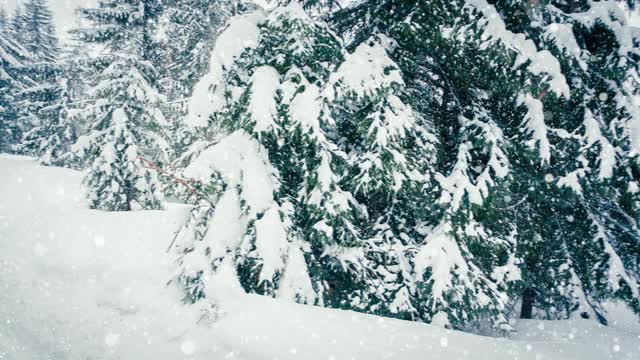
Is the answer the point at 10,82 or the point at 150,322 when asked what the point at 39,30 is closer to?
the point at 10,82

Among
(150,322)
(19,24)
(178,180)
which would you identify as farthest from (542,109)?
(19,24)

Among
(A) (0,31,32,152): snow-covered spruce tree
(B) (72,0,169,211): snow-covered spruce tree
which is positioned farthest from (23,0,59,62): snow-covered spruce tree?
(B) (72,0,169,211): snow-covered spruce tree

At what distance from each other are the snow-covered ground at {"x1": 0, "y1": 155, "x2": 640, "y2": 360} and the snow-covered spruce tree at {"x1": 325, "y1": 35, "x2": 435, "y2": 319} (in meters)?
1.69

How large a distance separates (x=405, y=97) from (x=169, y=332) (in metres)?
4.70

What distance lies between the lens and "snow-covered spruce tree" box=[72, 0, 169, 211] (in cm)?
1260

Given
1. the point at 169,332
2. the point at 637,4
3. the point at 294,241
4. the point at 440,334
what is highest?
the point at 637,4

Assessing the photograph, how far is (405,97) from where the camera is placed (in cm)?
590

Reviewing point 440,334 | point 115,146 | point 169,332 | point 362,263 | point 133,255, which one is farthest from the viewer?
point 115,146

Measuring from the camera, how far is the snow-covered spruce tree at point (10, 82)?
28.2 m

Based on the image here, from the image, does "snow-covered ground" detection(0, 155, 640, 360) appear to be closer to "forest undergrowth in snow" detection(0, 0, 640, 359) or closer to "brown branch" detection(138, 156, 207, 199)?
"forest undergrowth in snow" detection(0, 0, 640, 359)

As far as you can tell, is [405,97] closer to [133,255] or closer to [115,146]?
[133,255]

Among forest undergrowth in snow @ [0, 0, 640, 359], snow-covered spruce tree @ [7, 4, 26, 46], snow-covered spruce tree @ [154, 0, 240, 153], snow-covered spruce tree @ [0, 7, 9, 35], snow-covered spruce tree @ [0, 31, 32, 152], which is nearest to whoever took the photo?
forest undergrowth in snow @ [0, 0, 640, 359]

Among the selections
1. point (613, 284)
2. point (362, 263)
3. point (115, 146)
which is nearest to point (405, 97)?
point (362, 263)

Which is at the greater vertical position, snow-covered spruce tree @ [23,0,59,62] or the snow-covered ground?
snow-covered spruce tree @ [23,0,59,62]
